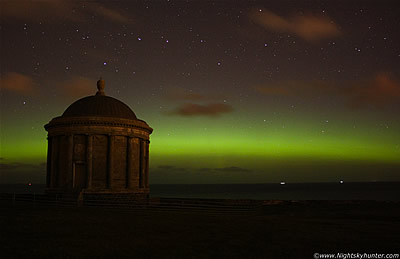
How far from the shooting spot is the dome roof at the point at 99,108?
30.7m

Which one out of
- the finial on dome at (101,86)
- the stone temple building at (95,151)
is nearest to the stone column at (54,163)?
the stone temple building at (95,151)

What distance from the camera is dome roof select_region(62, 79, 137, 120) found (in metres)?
30.7

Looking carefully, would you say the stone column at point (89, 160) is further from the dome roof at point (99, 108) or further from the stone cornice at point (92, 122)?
the dome roof at point (99, 108)

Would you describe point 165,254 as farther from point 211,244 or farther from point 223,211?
point 223,211

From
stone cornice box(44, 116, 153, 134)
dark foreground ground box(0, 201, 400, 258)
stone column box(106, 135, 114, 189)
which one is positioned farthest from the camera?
stone cornice box(44, 116, 153, 134)

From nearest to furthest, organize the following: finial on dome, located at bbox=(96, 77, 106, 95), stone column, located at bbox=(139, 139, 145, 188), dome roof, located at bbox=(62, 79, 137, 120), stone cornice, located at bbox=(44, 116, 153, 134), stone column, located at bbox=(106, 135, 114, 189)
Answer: stone column, located at bbox=(106, 135, 114, 189)
stone cornice, located at bbox=(44, 116, 153, 134)
dome roof, located at bbox=(62, 79, 137, 120)
stone column, located at bbox=(139, 139, 145, 188)
finial on dome, located at bbox=(96, 77, 106, 95)

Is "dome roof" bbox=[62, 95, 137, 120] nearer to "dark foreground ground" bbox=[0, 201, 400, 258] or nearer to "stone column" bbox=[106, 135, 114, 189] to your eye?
"stone column" bbox=[106, 135, 114, 189]

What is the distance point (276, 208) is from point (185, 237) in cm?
1457

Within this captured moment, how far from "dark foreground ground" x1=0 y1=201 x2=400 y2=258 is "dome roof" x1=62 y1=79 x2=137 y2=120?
1308 cm

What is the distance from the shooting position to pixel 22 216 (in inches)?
720

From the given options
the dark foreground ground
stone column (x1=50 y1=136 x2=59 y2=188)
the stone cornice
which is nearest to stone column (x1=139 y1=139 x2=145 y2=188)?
the stone cornice

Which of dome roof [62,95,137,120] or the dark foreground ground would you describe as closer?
the dark foreground ground

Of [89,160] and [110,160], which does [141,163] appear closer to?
[110,160]

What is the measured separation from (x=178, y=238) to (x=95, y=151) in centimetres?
1836
